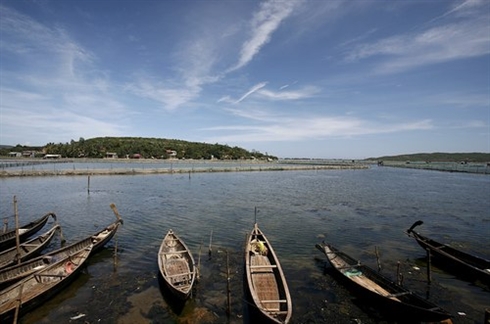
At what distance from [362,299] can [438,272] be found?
7083 millimetres

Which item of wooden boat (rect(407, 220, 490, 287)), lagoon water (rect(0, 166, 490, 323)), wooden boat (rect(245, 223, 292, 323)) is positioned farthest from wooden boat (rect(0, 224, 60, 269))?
wooden boat (rect(407, 220, 490, 287))

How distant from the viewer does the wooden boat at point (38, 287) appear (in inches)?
437

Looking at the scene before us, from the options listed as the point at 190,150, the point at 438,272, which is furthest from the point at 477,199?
the point at 190,150

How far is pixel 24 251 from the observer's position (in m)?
17.7

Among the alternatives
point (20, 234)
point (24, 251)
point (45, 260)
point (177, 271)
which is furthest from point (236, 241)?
point (20, 234)

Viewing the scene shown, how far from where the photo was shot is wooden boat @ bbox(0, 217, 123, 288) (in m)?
13.2

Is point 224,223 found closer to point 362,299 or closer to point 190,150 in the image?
point 362,299

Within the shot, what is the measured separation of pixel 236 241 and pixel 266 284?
9.08m

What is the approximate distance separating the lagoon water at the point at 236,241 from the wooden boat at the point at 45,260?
1.01 metres

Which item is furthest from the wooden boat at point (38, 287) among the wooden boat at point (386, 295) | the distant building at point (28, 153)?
the distant building at point (28, 153)

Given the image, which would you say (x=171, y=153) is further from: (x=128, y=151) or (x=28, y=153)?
(x=28, y=153)

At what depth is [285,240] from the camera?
2242 centimetres

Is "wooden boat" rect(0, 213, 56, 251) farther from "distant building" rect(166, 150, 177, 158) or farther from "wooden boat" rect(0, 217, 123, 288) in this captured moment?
"distant building" rect(166, 150, 177, 158)

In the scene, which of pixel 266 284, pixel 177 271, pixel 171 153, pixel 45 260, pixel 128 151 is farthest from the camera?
pixel 171 153
